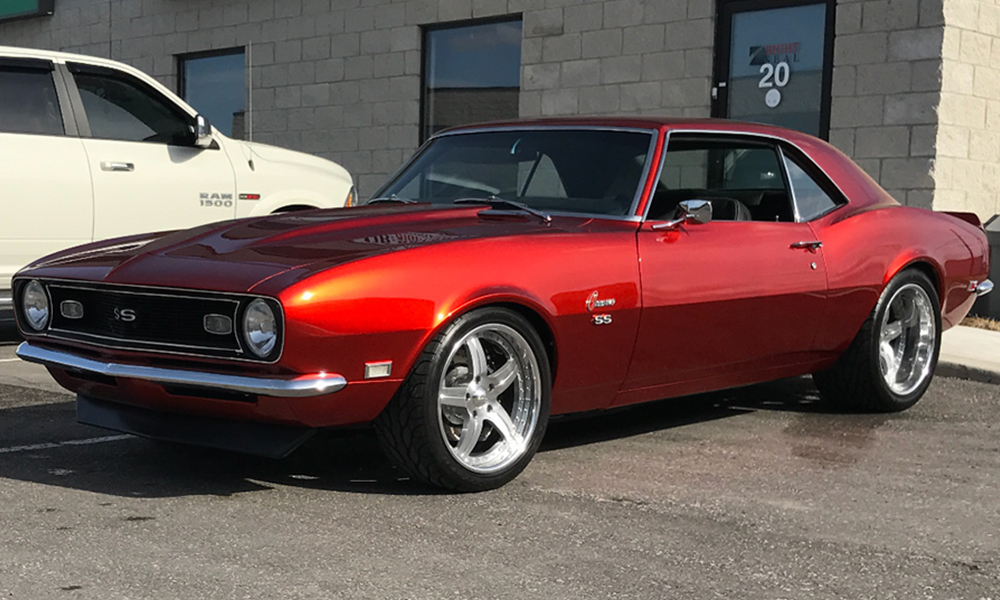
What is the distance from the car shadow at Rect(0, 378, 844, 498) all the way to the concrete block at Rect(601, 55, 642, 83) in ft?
22.1

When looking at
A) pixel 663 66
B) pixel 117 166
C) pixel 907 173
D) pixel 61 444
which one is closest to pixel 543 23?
pixel 663 66

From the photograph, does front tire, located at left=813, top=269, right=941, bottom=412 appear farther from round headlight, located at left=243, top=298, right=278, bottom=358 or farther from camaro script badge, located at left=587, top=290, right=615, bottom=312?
round headlight, located at left=243, top=298, right=278, bottom=358

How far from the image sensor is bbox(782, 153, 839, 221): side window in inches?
236

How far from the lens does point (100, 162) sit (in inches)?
323

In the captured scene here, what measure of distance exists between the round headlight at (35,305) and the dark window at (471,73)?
9076 mm

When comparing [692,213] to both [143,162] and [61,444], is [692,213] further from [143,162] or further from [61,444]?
[143,162]

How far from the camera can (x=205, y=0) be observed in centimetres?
1680

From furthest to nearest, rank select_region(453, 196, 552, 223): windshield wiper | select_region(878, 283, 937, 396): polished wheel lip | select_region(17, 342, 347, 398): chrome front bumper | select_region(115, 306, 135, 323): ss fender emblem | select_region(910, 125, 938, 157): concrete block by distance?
select_region(910, 125, 938, 157): concrete block → select_region(878, 283, 937, 396): polished wheel lip → select_region(453, 196, 552, 223): windshield wiper → select_region(115, 306, 135, 323): ss fender emblem → select_region(17, 342, 347, 398): chrome front bumper

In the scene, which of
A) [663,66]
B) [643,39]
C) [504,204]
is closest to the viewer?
[504,204]

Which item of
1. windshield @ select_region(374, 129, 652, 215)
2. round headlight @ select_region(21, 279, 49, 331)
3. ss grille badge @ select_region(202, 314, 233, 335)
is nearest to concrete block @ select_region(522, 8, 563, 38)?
windshield @ select_region(374, 129, 652, 215)

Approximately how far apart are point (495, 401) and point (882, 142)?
7.12 meters

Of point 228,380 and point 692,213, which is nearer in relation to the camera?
→ point 228,380

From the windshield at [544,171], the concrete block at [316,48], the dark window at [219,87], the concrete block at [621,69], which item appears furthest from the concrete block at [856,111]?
the dark window at [219,87]

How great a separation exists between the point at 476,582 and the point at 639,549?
1.95 feet
